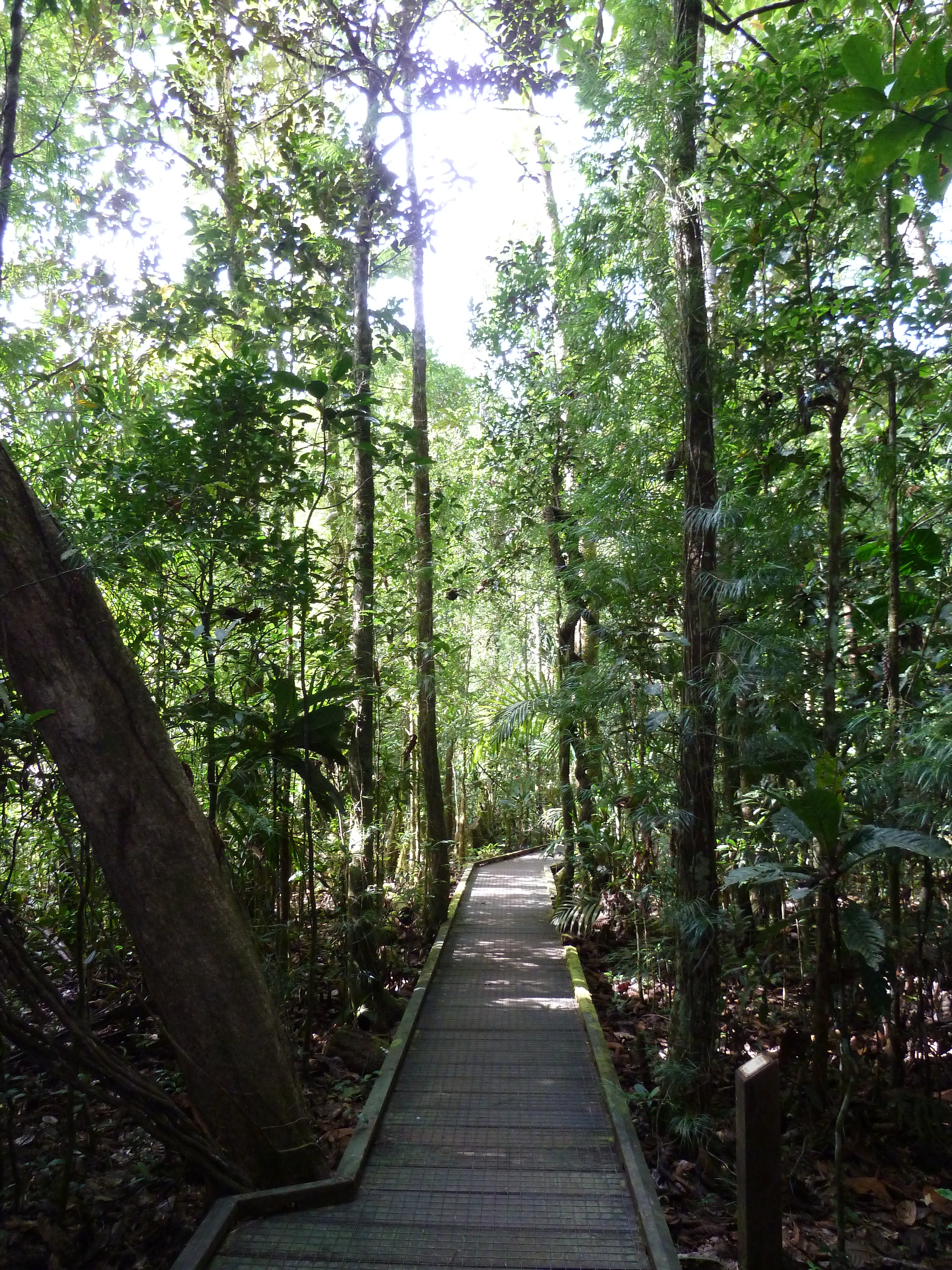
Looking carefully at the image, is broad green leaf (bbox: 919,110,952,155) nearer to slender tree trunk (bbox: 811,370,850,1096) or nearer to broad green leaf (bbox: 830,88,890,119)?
broad green leaf (bbox: 830,88,890,119)

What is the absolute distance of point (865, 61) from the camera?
4.70ft

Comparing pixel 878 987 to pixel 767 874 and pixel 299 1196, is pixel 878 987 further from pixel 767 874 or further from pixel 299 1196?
pixel 299 1196

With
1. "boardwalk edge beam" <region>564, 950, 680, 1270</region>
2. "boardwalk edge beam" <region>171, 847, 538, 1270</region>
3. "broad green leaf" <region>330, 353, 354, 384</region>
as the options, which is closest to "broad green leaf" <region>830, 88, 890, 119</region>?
"broad green leaf" <region>330, 353, 354, 384</region>

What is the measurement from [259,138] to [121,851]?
6.29 metres

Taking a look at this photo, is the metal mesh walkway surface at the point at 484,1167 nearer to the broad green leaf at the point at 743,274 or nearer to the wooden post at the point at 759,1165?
the wooden post at the point at 759,1165

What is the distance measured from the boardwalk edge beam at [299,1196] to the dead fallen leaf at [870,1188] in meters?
2.28

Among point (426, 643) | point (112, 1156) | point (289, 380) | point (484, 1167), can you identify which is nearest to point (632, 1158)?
point (484, 1167)

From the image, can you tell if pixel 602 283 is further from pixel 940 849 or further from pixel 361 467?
pixel 940 849

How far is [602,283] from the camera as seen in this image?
581 centimetres

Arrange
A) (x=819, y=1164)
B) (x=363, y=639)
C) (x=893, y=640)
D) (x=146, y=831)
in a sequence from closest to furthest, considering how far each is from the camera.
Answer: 1. (x=146, y=831)
2. (x=819, y=1164)
3. (x=893, y=640)
4. (x=363, y=639)

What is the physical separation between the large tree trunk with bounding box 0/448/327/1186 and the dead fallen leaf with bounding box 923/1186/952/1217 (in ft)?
9.45

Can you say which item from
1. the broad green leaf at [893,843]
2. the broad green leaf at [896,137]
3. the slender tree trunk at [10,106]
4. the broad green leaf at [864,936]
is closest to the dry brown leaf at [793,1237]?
the broad green leaf at [864,936]

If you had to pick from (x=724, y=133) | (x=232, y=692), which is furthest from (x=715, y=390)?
(x=232, y=692)

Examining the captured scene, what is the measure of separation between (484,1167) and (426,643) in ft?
14.8
